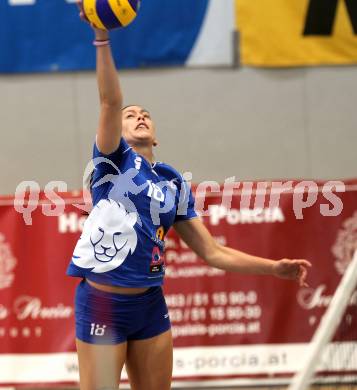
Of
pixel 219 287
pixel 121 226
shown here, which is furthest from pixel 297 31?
pixel 121 226

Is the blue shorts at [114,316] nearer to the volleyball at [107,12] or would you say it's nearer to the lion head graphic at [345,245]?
the volleyball at [107,12]

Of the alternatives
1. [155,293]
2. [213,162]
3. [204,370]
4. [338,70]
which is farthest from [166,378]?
[338,70]

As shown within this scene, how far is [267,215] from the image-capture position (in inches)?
229

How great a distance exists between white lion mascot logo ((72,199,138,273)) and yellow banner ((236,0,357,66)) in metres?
4.16

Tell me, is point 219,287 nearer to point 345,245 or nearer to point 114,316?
point 345,245

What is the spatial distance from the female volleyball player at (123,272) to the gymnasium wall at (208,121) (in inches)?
148

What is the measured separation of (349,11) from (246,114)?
130 cm

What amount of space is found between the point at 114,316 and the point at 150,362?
0.30 m

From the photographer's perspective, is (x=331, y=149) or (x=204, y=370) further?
(x=331, y=149)

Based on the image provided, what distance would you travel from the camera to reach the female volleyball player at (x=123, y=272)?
11.1 feet

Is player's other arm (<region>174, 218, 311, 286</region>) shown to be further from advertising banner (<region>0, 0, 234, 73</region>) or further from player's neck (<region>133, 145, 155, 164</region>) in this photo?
advertising banner (<region>0, 0, 234, 73</region>)

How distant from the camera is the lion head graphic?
18.9 feet

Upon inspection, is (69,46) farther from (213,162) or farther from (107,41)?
(107,41)

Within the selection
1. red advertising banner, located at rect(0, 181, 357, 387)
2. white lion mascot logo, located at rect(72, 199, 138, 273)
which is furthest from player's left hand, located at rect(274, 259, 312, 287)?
red advertising banner, located at rect(0, 181, 357, 387)
